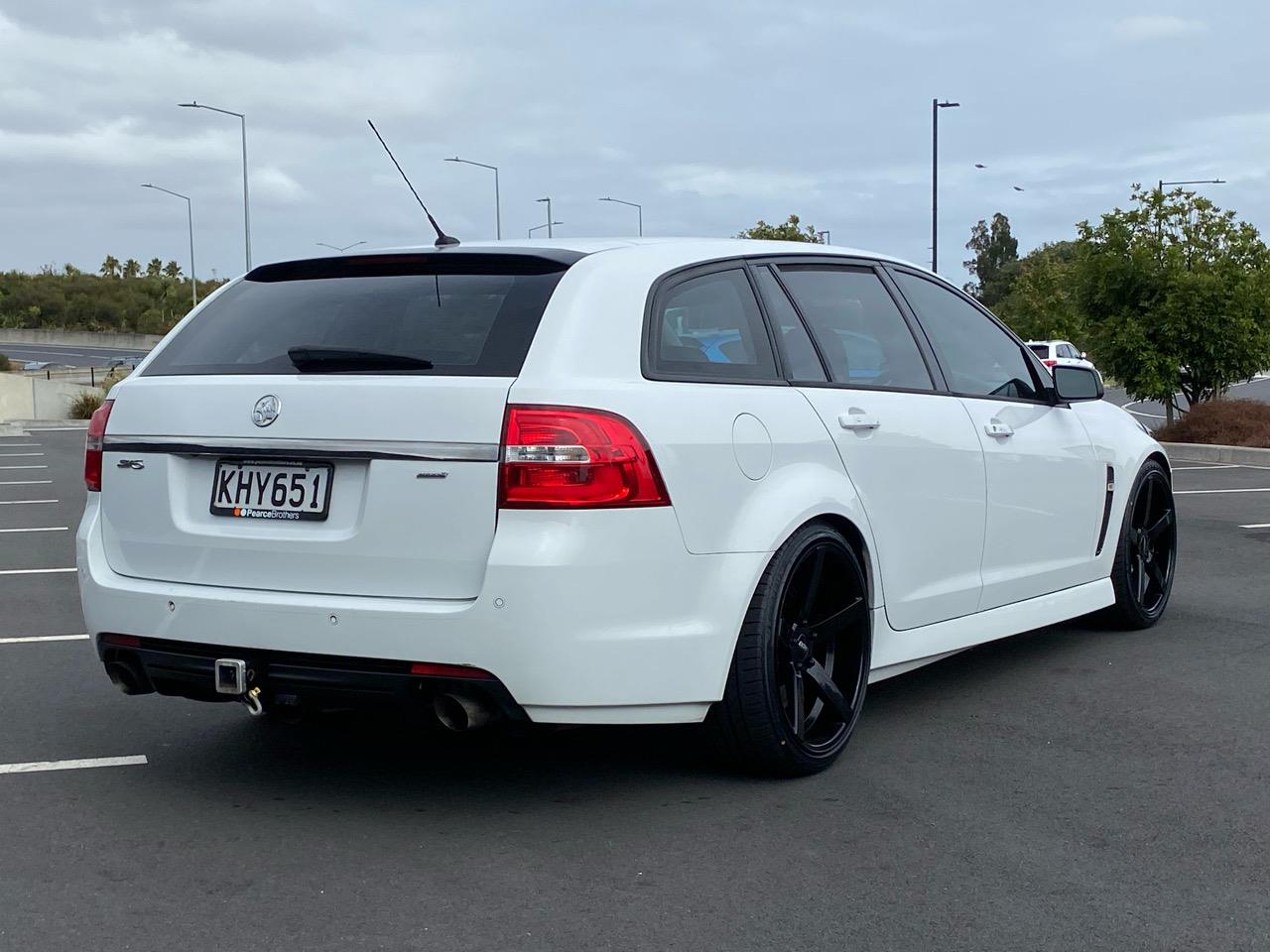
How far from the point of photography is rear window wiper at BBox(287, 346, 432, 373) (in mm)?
4266

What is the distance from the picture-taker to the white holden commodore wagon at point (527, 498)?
404cm

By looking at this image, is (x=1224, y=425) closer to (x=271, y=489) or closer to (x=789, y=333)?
(x=789, y=333)

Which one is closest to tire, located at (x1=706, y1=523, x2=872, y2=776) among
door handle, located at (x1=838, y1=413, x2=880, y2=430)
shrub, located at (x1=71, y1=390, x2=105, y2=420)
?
door handle, located at (x1=838, y1=413, x2=880, y2=430)

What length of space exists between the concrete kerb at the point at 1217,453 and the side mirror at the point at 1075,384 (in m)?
13.2

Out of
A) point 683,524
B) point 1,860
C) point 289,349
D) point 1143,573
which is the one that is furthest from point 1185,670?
point 1,860

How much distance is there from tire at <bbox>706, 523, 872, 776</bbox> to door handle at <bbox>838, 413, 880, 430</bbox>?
0.35m

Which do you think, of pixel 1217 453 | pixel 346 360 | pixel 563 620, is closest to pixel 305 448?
pixel 346 360

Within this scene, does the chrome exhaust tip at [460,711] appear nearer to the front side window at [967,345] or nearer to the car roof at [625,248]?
the car roof at [625,248]

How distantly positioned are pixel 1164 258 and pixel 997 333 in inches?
693

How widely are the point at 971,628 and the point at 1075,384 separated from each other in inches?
50.9

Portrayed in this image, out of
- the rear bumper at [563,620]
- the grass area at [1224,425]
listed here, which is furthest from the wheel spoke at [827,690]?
the grass area at [1224,425]

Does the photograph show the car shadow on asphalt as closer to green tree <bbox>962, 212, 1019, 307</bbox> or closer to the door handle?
the door handle

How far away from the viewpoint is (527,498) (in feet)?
13.1

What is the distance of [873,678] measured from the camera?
5164mm
